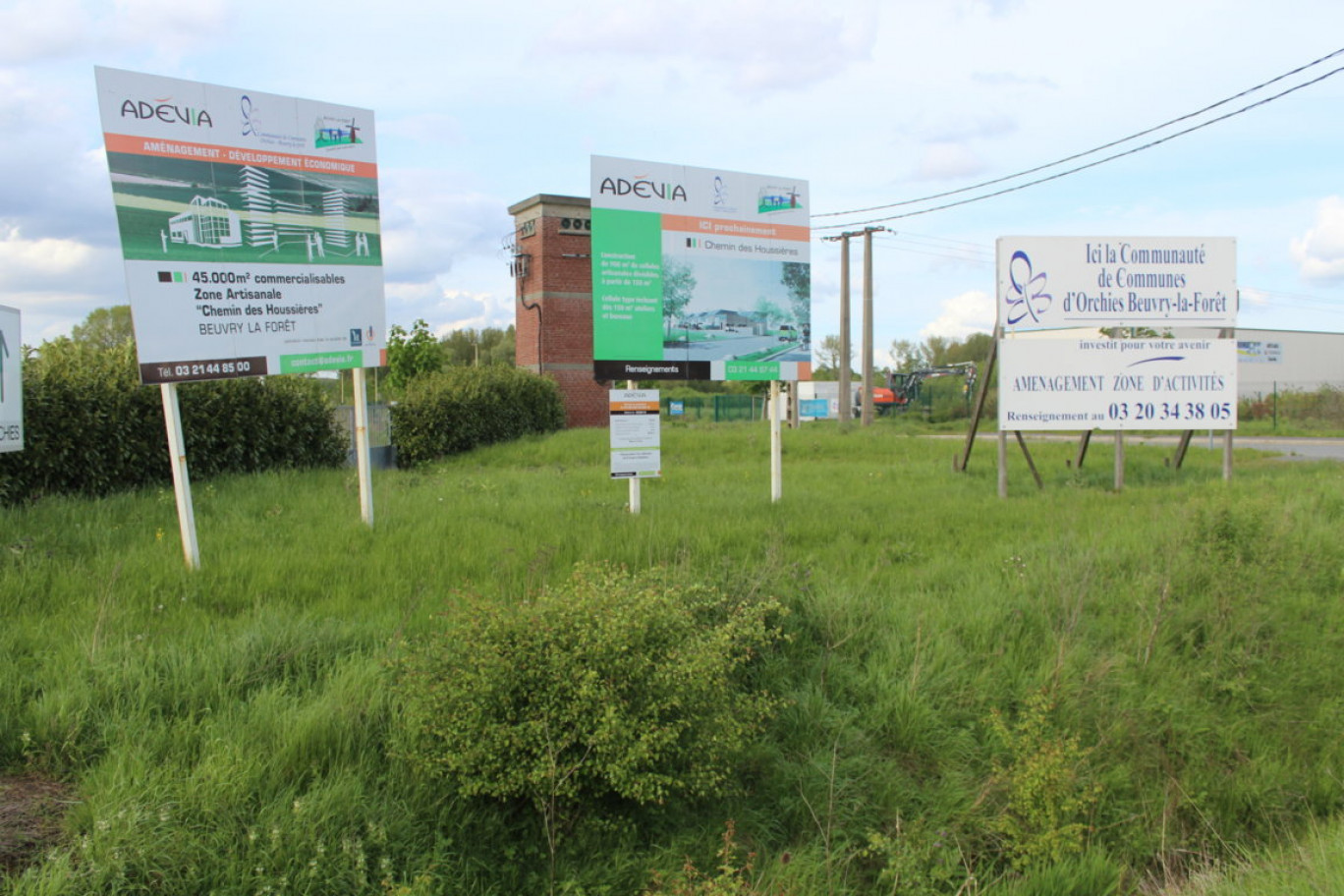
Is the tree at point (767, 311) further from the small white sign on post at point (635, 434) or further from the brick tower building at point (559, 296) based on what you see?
the brick tower building at point (559, 296)

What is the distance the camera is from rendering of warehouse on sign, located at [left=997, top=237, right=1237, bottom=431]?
12.1 m

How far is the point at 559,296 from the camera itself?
29.8 m

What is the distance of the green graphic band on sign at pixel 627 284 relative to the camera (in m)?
9.39

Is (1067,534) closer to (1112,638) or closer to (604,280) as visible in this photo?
(1112,638)

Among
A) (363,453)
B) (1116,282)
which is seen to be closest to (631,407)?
(363,453)

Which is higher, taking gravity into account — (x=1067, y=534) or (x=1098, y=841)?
(x=1067, y=534)

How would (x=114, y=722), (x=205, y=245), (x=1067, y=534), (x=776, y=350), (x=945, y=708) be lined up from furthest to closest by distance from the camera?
1. (x=776, y=350)
2. (x=1067, y=534)
3. (x=205, y=245)
4. (x=945, y=708)
5. (x=114, y=722)

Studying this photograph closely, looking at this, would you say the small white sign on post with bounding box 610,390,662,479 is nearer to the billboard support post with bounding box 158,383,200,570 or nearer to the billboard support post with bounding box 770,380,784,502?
the billboard support post with bounding box 770,380,784,502

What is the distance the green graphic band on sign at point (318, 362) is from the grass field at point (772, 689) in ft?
4.54

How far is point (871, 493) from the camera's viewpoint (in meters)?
10.9

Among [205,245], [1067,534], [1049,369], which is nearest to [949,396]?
[1049,369]

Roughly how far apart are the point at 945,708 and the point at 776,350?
232 inches

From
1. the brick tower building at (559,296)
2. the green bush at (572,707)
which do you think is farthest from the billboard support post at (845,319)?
the green bush at (572,707)

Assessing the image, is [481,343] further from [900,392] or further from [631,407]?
[631,407]
